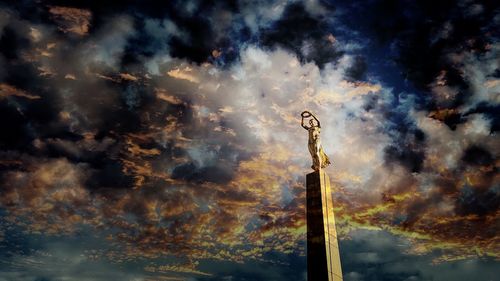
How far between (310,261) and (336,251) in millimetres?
1176

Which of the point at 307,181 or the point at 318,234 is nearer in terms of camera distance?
the point at 318,234

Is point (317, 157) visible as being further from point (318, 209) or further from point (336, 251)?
point (336, 251)

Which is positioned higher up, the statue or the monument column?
the statue

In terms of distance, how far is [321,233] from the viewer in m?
11.8

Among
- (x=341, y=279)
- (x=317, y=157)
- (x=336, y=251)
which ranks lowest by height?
(x=341, y=279)

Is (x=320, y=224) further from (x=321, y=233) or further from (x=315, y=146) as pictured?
(x=315, y=146)

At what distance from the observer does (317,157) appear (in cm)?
1397

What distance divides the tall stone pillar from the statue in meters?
0.44

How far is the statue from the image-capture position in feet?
45.7

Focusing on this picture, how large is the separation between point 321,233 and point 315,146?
4056 mm

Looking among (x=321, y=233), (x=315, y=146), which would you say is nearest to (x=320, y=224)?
(x=321, y=233)

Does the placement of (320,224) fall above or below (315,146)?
below

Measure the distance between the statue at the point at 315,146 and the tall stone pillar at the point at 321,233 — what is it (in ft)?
1.44

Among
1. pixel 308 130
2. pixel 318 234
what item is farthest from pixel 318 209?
pixel 308 130
